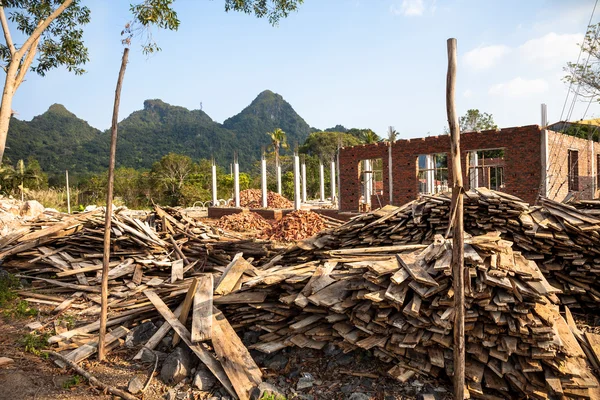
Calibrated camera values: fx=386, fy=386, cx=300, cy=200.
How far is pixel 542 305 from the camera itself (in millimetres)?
3613

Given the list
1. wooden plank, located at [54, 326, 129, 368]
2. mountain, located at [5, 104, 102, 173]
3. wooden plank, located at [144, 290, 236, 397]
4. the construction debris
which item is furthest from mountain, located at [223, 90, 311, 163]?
wooden plank, located at [144, 290, 236, 397]

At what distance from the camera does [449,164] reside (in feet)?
44.2

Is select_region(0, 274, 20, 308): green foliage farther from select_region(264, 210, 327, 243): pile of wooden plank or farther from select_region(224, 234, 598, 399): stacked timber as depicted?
select_region(264, 210, 327, 243): pile of wooden plank

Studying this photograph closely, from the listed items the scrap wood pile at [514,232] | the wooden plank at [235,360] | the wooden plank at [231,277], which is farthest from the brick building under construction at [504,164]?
the wooden plank at [235,360]

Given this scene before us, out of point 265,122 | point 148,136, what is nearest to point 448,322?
point 148,136

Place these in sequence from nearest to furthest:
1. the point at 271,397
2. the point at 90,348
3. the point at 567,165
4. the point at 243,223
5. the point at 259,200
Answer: the point at 271,397 < the point at 90,348 < the point at 567,165 < the point at 243,223 < the point at 259,200

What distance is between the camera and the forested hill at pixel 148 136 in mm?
52031

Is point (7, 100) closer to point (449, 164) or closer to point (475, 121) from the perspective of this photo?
point (449, 164)

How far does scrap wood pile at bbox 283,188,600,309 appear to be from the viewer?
539 cm

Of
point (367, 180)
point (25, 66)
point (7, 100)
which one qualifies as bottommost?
point (367, 180)

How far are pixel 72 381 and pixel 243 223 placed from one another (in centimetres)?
1123

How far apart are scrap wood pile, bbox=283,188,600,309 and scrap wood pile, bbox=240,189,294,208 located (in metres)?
15.3

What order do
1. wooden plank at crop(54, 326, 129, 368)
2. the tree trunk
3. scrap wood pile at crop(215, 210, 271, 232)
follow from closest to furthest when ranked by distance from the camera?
1. wooden plank at crop(54, 326, 129, 368)
2. the tree trunk
3. scrap wood pile at crop(215, 210, 271, 232)

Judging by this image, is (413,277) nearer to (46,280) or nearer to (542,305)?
(542,305)
